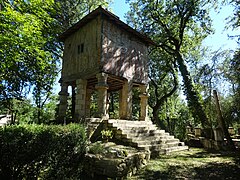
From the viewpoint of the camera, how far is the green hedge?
4.87 meters

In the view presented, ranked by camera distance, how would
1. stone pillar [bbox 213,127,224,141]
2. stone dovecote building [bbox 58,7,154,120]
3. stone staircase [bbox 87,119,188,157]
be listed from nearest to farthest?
stone staircase [bbox 87,119,188,157], stone dovecote building [bbox 58,7,154,120], stone pillar [bbox 213,127,224,141]

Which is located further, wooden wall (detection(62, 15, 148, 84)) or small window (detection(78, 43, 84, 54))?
small window (detection(78, 43, 84, 54))

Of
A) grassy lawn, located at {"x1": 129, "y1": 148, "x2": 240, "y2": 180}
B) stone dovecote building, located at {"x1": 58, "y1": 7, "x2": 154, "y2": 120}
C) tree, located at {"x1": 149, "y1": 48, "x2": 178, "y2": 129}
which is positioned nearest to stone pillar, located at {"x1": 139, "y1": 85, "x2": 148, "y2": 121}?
stone dovecote building, located at {"x1": 58, "y1": 7, "x2": 154, "y2": 120}

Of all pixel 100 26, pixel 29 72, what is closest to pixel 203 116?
pixel 100 26

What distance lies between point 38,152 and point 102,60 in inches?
264

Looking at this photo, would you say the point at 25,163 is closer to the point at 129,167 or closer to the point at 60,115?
the point at 129,167

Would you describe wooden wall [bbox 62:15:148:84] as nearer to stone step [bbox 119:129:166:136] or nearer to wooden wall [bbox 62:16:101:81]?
wooden wall [bbox 62:16:101:81]

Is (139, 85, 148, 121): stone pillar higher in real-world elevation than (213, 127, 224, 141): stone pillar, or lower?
higher

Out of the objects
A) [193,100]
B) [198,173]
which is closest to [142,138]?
[198,173]

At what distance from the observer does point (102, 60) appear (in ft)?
35.2

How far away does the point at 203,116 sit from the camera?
1466cm

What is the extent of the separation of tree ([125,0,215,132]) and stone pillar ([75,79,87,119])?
9211mm

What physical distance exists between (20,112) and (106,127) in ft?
46.2

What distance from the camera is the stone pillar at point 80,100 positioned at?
11.1 meters
